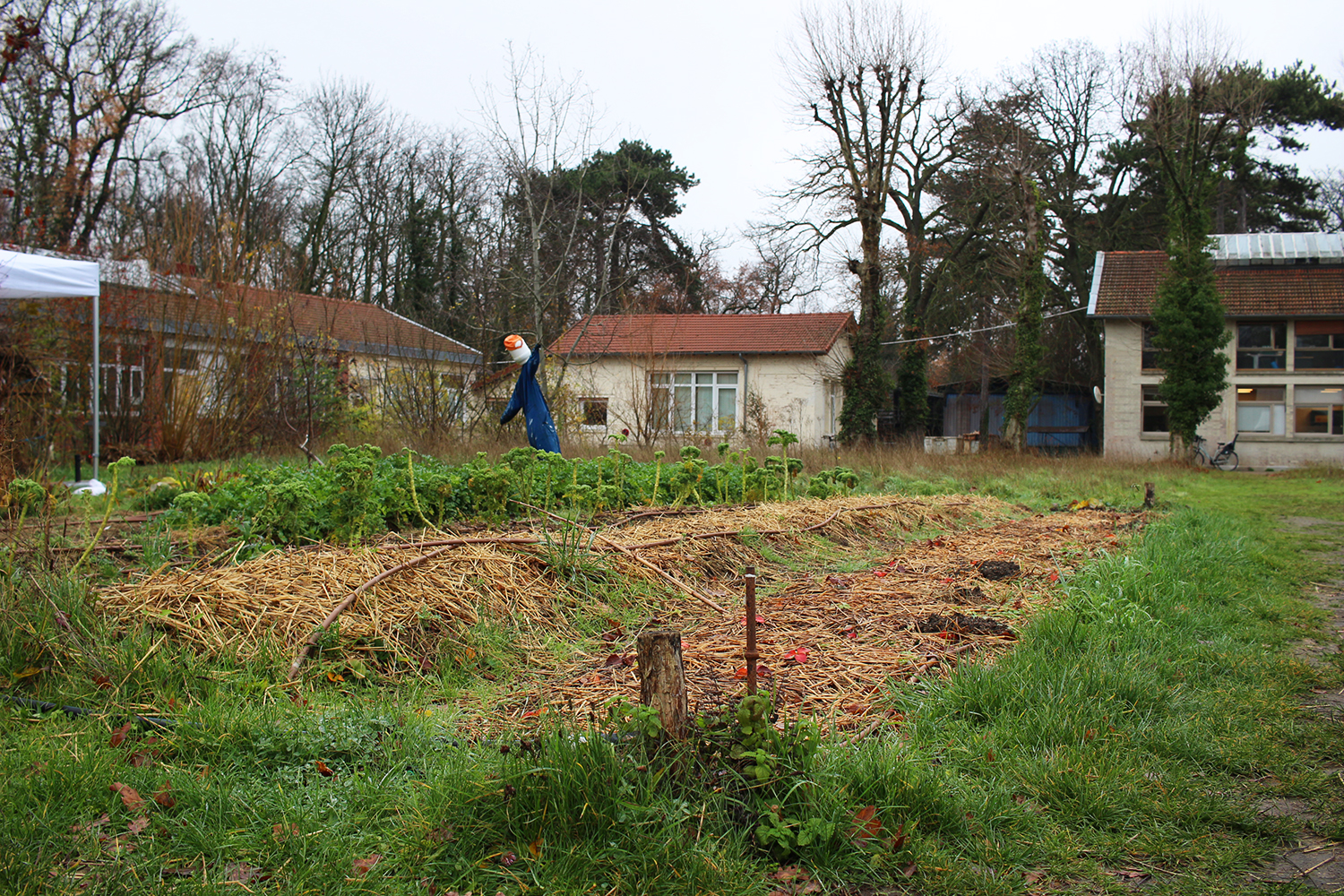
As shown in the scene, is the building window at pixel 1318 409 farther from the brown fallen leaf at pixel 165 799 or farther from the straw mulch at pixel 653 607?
the brown fallen leaf at pixel 165 799

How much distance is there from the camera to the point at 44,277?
7.71 m

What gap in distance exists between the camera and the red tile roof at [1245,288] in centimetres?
2338

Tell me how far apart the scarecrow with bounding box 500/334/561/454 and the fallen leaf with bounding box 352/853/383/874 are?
21.5 feet

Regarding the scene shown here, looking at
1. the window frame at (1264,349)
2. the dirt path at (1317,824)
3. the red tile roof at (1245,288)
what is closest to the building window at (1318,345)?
the window frame at (1264,349)

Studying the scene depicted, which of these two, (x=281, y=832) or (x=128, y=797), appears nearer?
(x=281, y=832)

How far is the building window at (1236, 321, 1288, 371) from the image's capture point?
2386 cm

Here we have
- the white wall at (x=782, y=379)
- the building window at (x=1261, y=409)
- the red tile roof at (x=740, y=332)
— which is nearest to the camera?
the building window at (x=1261, y=409)

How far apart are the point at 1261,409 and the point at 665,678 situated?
2730 cm

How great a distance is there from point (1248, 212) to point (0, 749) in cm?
3638

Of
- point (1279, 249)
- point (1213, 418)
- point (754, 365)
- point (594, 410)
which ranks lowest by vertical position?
point (594, 410)

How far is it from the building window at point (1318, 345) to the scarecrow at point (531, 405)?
945 inches

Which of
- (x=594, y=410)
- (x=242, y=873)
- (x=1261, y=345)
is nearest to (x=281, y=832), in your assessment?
(x=242, y=873)

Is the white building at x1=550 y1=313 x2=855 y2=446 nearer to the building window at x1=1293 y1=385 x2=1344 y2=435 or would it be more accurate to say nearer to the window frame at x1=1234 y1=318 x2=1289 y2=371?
the window frame at x1=1234 y1=318 x2=1289 y2=371

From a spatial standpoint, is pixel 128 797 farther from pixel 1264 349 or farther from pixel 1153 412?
pixel 1264 349
